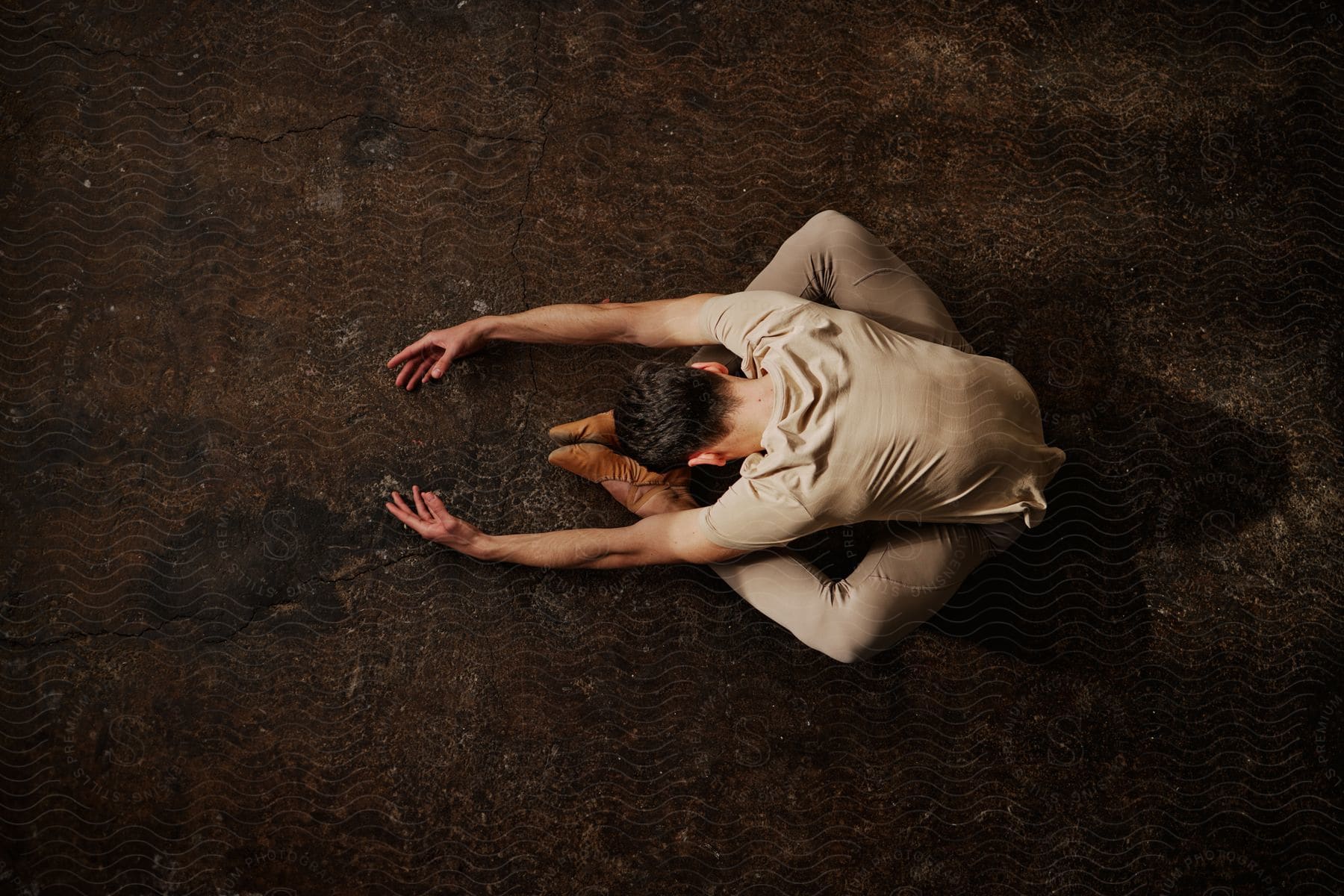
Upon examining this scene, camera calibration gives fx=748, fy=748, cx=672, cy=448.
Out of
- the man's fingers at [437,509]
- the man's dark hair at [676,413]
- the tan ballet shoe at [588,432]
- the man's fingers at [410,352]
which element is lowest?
the man's fingers at [437,509]

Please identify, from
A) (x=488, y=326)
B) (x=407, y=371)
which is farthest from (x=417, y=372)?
(x=488, y=326)

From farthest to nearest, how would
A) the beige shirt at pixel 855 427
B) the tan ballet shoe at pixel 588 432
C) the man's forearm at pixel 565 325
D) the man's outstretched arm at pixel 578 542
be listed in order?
the tan ballet shoe at pixel 588 432
the man's forearm at pixel 565 325
the man's outstretched arm at pixel 578 542
the beige shirt at pixel 855 427

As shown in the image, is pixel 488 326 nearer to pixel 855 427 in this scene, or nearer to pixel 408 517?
pixel 408 517

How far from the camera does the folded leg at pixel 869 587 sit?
1836 mm

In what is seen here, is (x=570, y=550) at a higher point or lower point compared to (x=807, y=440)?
lower

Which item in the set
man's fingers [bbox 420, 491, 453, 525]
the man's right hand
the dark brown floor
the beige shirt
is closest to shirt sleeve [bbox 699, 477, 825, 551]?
the beige shirt

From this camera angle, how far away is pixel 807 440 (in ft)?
5.09

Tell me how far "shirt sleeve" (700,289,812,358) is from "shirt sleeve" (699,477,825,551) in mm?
324

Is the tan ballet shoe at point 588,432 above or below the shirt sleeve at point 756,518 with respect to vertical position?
below

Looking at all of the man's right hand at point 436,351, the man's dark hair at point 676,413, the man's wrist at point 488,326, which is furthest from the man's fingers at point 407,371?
the man's dark hair at point 676,413

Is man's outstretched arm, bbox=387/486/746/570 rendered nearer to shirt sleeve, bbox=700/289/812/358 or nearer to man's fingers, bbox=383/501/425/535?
man's fingers, bbox=383/501/425/535

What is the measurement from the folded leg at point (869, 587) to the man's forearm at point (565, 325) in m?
0.68

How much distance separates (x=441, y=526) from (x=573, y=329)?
619 millimetres

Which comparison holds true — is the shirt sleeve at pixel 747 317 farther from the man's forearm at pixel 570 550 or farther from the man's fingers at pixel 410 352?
the man's fingers at pixel 410 352
